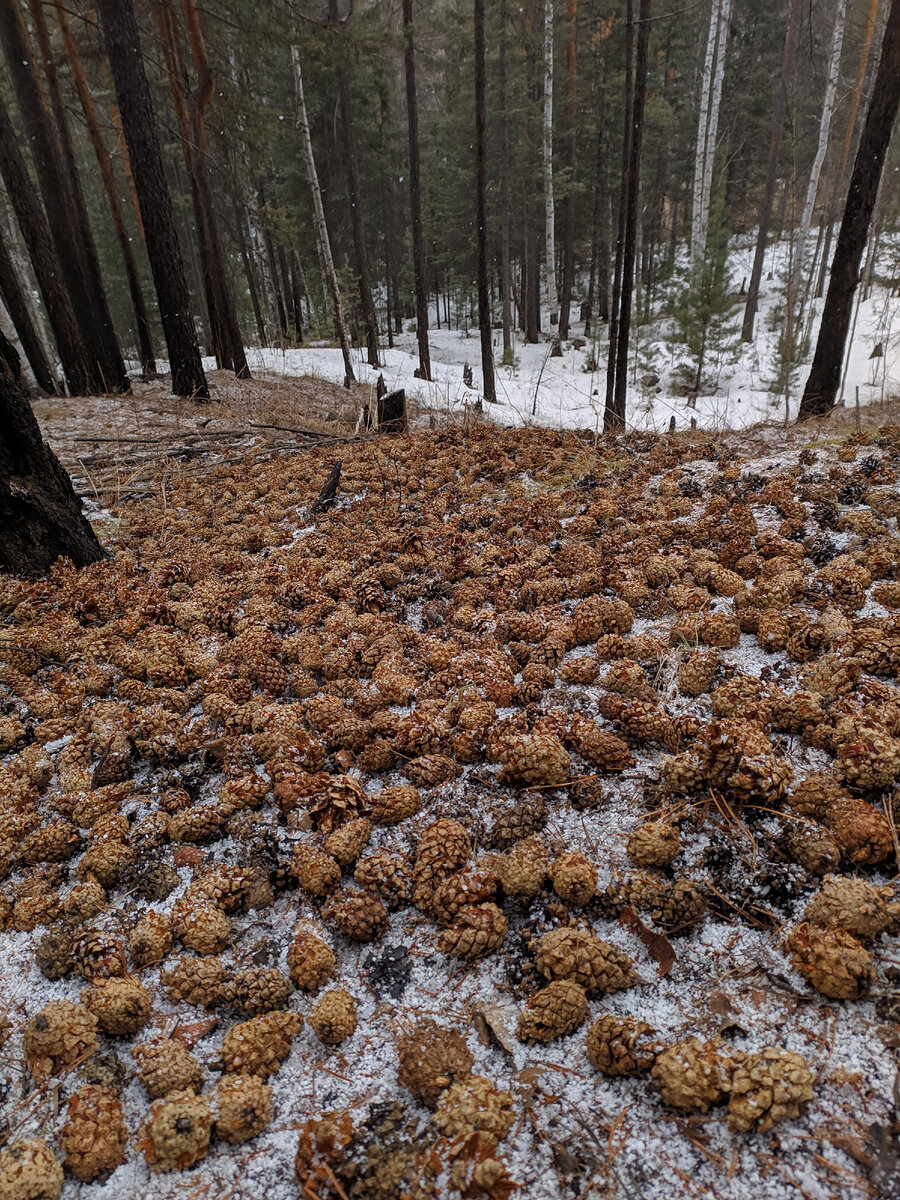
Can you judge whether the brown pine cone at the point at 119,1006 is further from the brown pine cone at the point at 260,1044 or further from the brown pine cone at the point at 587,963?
the brown pine cone at the point at 587,963

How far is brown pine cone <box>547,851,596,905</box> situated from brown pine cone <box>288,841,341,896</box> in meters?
0.49

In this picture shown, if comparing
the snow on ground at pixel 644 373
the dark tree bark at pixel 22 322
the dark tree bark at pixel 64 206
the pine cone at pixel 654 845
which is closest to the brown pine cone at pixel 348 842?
the pine cone at pixel 654 845

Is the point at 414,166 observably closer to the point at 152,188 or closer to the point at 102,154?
the point at 102,154

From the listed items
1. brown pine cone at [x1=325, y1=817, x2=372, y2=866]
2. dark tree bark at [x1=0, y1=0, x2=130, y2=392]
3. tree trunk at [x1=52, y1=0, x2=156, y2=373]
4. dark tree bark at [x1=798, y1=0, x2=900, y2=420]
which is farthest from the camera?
tree trunk at [x1=52, y1=0, x2=156, y2=373]

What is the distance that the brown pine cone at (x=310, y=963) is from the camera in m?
1.17

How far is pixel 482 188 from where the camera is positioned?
38.2 feet

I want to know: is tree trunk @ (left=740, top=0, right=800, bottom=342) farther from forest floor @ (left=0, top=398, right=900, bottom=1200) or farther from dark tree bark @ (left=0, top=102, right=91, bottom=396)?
forest floor @ (left=0, top=398, right=900, bottom=1200)

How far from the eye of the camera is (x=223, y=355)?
11.6m

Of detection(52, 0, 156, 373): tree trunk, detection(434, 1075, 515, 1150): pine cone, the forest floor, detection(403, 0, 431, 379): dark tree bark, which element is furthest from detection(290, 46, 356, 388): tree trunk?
detection(434, 1075, 515, 1150): pine cone

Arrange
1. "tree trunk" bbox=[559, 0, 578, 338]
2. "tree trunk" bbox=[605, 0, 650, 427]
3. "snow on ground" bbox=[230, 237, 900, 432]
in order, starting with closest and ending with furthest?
"tree trunk" bbox=[605, 0, 650, 427] < "snow on ground" bbox=[230, 237, 900, 432] < "tree trunk" bbox=[559, 0, 578, 338]

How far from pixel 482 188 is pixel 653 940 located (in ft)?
44.5

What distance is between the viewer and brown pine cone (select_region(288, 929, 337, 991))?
3.84ft

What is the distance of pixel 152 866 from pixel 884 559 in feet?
8.30

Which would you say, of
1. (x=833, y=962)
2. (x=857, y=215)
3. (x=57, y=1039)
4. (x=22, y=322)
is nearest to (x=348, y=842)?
(x=57, y=1039)
